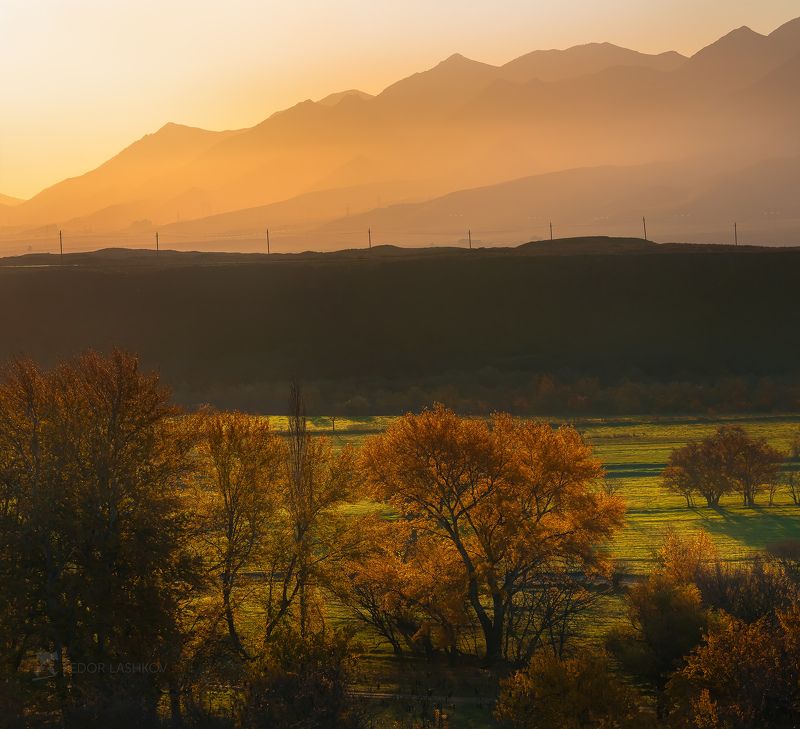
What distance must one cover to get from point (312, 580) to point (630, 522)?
2787cm

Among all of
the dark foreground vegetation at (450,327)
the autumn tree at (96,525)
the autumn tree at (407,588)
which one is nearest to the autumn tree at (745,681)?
the autumn tree at (407,588)

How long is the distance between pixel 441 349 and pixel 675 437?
143ft

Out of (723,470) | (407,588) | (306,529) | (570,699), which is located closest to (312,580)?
(306,529)

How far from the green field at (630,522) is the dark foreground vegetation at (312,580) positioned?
863mm

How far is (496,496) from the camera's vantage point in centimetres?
3988

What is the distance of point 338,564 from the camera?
38.8 meters

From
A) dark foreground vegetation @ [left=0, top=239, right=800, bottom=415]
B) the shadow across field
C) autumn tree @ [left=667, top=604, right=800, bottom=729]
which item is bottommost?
the shadow across field

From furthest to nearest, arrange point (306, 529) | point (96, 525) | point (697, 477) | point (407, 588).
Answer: point (697, 477)
point (306, 529)
point (407, 588)
point (96, 525)

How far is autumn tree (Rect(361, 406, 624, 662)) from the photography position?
128ft

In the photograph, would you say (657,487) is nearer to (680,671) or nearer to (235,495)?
(235,495)

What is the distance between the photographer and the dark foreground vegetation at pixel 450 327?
11438 cm

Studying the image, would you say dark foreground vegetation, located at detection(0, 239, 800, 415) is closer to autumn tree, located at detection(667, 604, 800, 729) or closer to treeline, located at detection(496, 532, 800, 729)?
treeline, located at detection(496, 532, 800, 729)

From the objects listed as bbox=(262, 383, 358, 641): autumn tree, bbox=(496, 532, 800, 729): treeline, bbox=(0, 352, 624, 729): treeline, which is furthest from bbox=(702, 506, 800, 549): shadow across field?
bbox=(262, 383, 358, 641): autumn tree

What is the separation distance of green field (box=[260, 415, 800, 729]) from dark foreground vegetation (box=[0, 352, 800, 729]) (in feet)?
2.83
